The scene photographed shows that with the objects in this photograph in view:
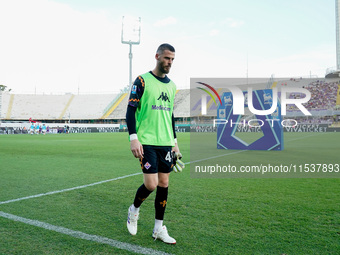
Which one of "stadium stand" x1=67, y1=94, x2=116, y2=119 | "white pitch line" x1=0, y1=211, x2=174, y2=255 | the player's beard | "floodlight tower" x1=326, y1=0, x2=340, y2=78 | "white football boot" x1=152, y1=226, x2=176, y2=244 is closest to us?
"white pitch line" x1=0, y1=211, x2=174, y2=255

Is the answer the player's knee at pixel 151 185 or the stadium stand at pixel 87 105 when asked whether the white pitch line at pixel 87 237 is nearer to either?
the player's knee at pixel 151 185

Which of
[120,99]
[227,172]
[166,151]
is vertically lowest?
[227,172]

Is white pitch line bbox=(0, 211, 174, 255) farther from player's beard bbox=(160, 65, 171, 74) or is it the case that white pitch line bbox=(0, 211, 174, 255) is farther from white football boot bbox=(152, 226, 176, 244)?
player's beard bbox=(160, 65, 171, 74)

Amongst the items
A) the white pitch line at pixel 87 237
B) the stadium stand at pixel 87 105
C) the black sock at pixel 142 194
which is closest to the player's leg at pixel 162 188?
the black sock at pixel 142 194

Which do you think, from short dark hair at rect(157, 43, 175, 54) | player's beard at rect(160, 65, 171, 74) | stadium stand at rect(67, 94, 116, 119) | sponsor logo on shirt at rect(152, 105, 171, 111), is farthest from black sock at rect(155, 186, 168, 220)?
stadium stand at rect(67, 94, 116, 119)

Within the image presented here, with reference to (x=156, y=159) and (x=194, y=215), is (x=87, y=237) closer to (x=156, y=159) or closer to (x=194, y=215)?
(x=156, y=159)

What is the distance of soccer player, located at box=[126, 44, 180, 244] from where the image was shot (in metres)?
3.07

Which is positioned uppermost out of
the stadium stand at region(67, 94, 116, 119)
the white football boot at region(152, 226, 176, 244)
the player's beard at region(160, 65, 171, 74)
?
the stadium stand at region(67, 94, 116, 119)

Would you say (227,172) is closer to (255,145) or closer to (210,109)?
(255,145)

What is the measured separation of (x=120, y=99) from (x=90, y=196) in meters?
64.2

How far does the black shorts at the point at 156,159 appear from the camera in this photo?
306cm

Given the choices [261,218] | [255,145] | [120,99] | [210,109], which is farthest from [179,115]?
[261,218]

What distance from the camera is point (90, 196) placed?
494 centimetres

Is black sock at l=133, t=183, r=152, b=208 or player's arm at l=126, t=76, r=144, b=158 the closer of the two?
player's arm at l=126, t=76, r=144, b=158
